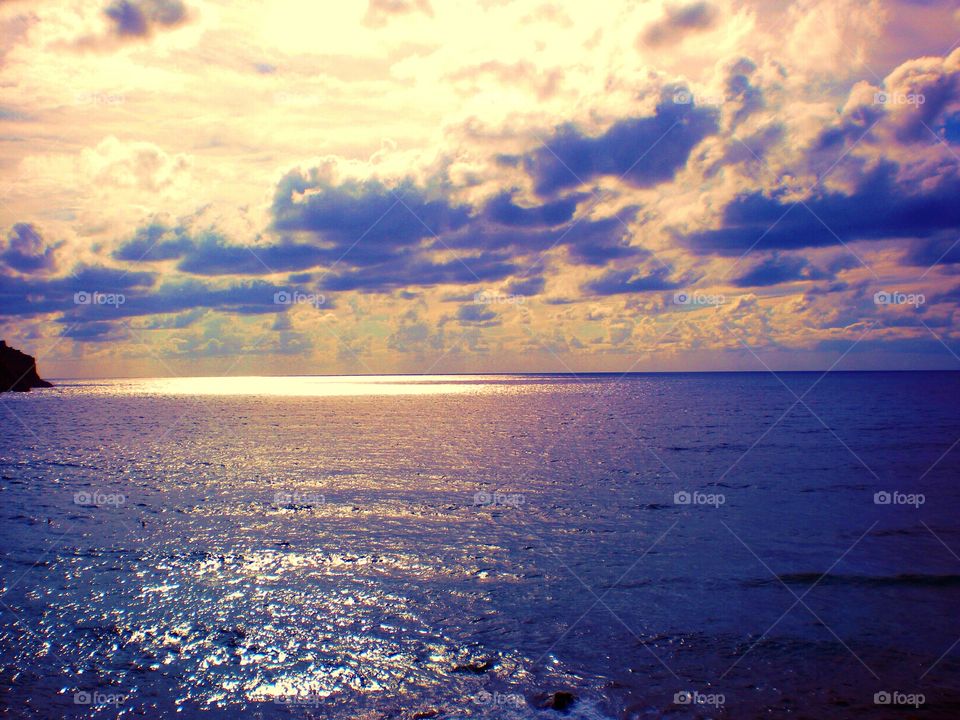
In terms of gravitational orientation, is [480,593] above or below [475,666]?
above

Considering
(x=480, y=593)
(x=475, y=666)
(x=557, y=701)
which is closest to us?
(x=557, y=701)

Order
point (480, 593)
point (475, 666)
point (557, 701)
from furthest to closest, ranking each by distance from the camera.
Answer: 1. point (480, 593)
2. point (475, 666)
3. point (557, 701)

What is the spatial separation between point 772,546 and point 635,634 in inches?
416

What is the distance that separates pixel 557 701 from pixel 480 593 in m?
5.92

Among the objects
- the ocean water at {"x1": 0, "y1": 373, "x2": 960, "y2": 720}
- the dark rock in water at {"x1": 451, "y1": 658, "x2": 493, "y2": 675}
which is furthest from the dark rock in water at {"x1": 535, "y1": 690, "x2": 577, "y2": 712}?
the dark rock in water at {"x1": 451, "y1": 658, "x2": 493, "y2": 675}

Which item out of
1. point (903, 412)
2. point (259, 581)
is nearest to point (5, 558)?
point (259, 581)

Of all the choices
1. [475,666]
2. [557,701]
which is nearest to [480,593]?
[475,666]

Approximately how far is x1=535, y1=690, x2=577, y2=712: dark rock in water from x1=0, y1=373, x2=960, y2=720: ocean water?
0.22 ft

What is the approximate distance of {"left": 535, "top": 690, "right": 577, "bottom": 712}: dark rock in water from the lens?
39.3 ft

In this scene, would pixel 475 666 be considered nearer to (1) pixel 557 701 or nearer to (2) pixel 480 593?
(1) pixel 557 701

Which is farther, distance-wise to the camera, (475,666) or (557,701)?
(475,666)

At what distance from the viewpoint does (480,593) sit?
1784 centimetres

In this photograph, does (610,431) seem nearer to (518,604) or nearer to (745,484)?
(745,484)

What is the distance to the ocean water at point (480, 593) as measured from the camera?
496 inches
